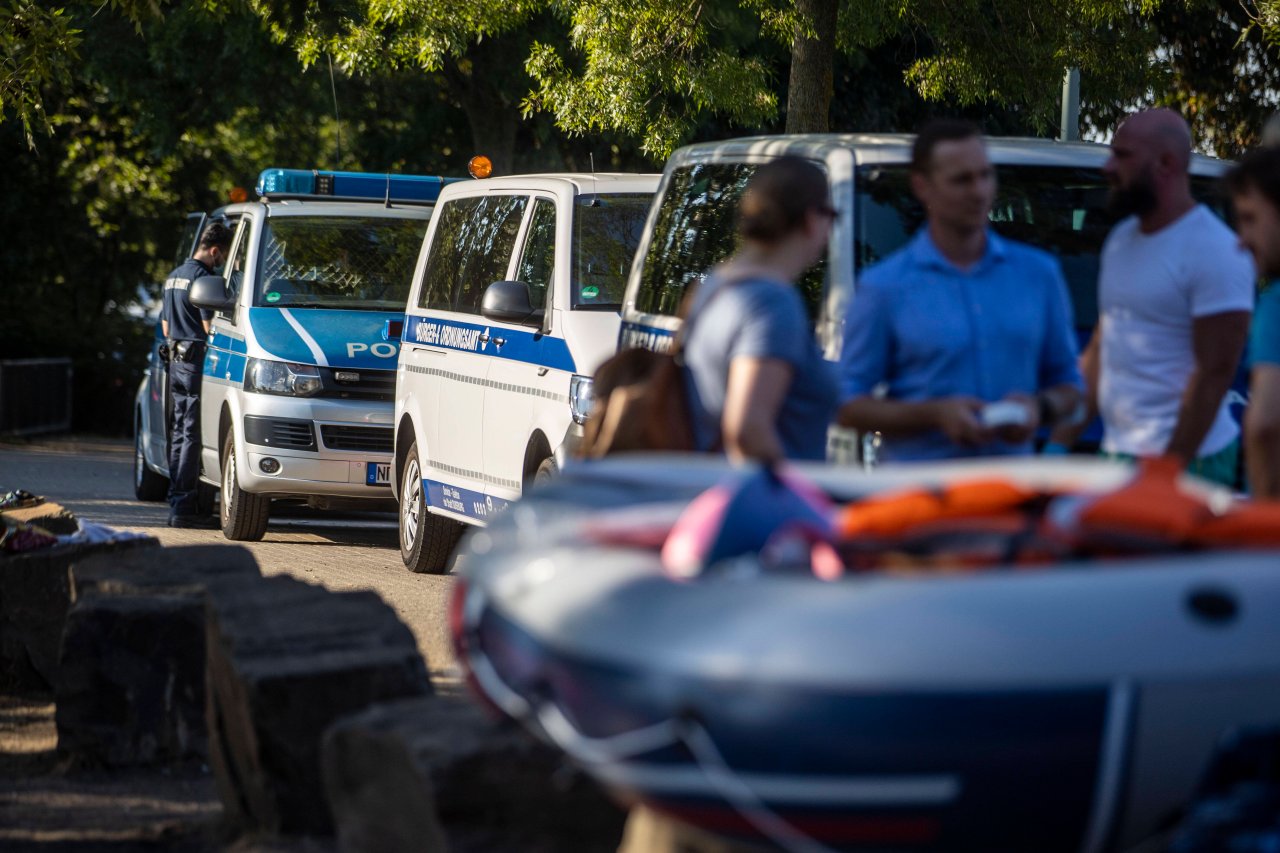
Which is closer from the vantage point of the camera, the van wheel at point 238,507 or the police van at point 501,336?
the police van at point 501,336

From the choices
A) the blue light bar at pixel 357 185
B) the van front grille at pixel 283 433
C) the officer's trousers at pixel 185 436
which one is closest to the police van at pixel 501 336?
the van front grille at pixel 283 433

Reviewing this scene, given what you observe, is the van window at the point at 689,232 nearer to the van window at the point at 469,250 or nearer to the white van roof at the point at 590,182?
the white van roof at the point at 590,182

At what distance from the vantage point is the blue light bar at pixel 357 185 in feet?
45.2

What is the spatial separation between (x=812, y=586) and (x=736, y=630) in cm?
15

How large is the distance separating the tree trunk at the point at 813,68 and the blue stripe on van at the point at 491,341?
9.86 feet

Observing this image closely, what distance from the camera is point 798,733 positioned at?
2963 millimetres

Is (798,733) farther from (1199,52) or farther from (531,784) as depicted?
(1199,52)

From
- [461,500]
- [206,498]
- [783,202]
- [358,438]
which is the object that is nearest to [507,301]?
[461,500]

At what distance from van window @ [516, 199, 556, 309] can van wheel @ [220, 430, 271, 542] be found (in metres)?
3.45

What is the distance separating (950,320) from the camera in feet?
15.8

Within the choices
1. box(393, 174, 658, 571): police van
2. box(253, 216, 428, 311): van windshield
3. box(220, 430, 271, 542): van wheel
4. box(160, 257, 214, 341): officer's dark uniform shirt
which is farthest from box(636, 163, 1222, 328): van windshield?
box(160, 257, 214, 341): officer's dark uniform shirt

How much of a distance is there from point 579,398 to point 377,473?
3874 millimetres

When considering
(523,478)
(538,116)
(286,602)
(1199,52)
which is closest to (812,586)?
(286,602)

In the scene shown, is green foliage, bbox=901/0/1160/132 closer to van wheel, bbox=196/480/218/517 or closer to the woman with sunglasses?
van wheel, bbox=196/480/218/517
